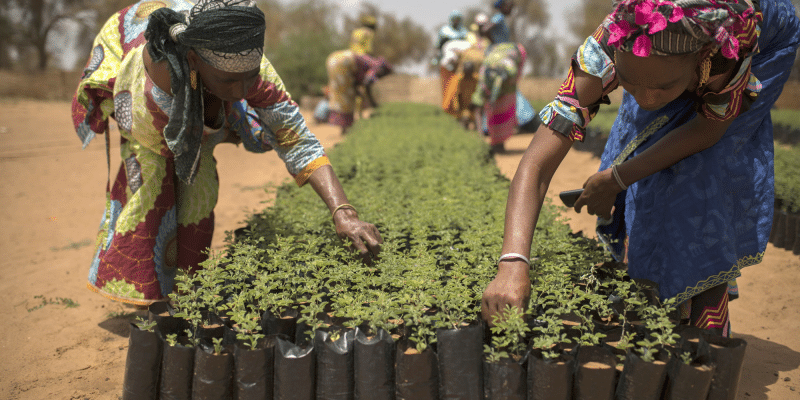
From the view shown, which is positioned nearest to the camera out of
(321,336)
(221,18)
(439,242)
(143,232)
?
(321,336)

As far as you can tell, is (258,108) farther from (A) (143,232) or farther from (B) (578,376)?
(B) (578,376)

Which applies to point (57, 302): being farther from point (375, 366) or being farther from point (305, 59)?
point (305, 59)

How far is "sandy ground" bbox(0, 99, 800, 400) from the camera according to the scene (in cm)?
273

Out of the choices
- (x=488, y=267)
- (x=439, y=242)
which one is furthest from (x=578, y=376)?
(x=439, y=242)

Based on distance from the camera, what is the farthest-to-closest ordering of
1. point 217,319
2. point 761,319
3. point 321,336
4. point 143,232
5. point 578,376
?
point 761,319, point 143,232, point 217,319, point 321,336, point 578,376

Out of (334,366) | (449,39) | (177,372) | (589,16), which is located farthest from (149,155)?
(589,16)

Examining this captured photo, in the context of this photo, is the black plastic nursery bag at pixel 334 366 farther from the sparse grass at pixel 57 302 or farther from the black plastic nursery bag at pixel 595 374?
the sparse grass at pixel 57 302

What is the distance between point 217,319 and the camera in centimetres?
223

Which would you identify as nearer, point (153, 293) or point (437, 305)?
point (437, 305)

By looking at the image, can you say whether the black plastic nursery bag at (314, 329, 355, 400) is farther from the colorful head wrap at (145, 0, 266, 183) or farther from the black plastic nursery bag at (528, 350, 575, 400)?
the colorful head wrap at (145, 0, 266, 183)

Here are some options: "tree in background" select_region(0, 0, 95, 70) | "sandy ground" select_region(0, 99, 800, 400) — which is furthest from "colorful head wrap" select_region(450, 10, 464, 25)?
"tree in background" select_region(0, 0, 95, 70)

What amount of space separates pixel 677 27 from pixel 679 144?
0.63 m

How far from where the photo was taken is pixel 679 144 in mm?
2270

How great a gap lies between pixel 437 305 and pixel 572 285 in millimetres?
578
